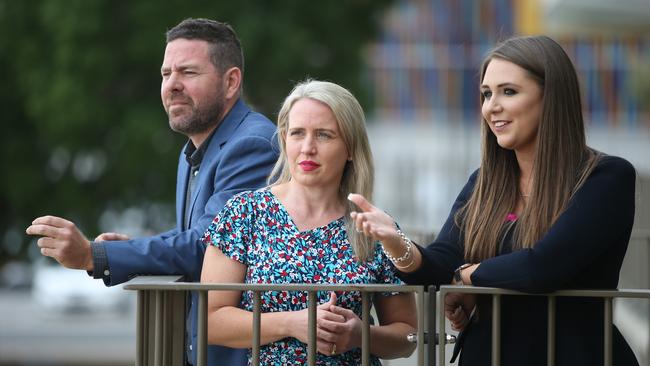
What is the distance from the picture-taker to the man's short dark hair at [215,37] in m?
5.72

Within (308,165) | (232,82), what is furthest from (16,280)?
(308,165)

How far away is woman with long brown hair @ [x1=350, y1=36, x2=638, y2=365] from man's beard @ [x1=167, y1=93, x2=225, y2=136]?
130 cm

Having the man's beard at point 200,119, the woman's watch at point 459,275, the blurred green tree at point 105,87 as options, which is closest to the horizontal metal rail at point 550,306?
the woman's watch at point 459,275

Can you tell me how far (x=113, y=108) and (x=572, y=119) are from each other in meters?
20.4

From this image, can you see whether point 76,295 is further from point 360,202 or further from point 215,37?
point 360,202

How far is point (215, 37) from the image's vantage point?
18.9 feet

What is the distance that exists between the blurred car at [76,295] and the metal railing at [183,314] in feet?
98.2

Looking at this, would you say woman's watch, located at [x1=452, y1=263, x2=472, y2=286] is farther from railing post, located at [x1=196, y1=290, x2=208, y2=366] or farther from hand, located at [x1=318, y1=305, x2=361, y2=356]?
railing post, located at [x1=196, y1=290, x2=208, y2=366]

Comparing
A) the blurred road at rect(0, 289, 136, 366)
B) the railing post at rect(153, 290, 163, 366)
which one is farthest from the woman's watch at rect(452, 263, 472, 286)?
the blurred road at rect(0, 289, 136, 366)

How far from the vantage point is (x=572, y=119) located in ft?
15.0

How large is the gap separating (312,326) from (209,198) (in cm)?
113

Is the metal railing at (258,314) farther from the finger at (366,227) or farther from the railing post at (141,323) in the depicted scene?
the finger at (366,227)

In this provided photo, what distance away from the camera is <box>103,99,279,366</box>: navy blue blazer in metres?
5.29

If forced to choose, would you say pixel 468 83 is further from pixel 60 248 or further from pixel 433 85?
pixel 60 248
